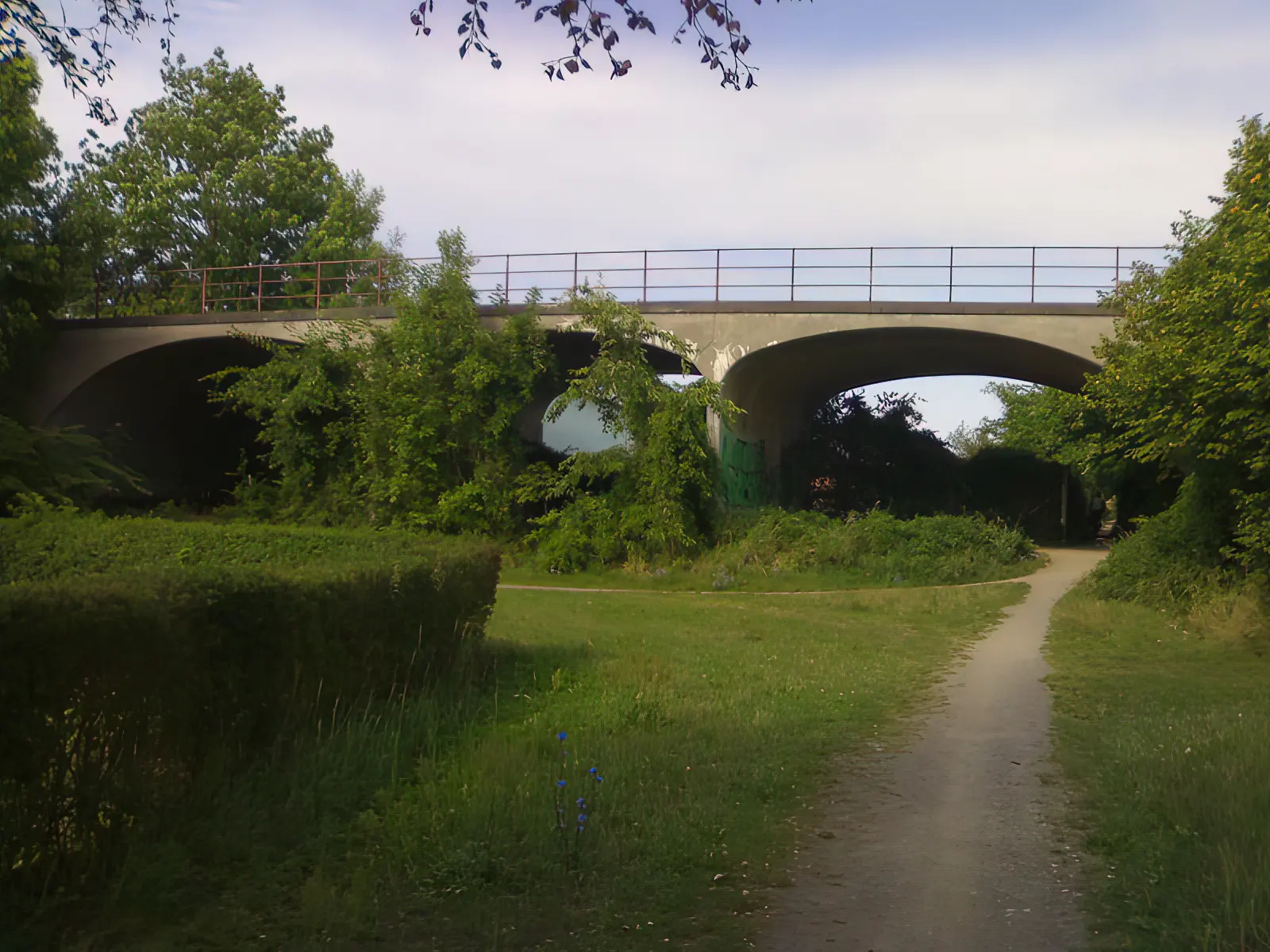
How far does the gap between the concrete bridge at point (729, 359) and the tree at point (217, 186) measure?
33.5 feet

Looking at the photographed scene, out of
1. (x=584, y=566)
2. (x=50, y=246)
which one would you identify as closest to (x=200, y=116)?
(x=50, y=246)

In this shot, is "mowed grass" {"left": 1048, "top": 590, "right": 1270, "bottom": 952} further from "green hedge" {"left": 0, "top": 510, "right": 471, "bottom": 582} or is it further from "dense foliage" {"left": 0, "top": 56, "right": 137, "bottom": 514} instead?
"dense foliage" {"left": 0, "top": 56, "right": 137, "bottom": 514}

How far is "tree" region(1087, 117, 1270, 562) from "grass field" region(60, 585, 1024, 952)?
570 cm

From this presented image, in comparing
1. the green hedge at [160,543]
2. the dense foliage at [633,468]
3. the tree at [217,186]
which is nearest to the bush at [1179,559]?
the dense foliage at [633,468]

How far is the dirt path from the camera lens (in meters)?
4.50

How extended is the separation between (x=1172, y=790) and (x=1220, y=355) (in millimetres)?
7731

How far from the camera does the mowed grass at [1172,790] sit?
14.7 feet

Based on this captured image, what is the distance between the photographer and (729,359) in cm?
2494

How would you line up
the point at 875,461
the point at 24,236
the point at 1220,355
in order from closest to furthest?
the point at 1220,355
the point at 24,236
the point at 875,461

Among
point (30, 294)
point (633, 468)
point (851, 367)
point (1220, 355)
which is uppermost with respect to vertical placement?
point (30, 294)

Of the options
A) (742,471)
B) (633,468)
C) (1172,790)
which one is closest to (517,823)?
(1172,790)

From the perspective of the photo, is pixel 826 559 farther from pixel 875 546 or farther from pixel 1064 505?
pixel 1064 505

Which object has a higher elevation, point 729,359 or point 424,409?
point 729,359


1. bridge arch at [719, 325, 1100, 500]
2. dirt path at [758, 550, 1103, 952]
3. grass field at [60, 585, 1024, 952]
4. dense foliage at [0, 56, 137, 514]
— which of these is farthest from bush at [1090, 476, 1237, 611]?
dense foliage at [0, 56, 137, 514]
